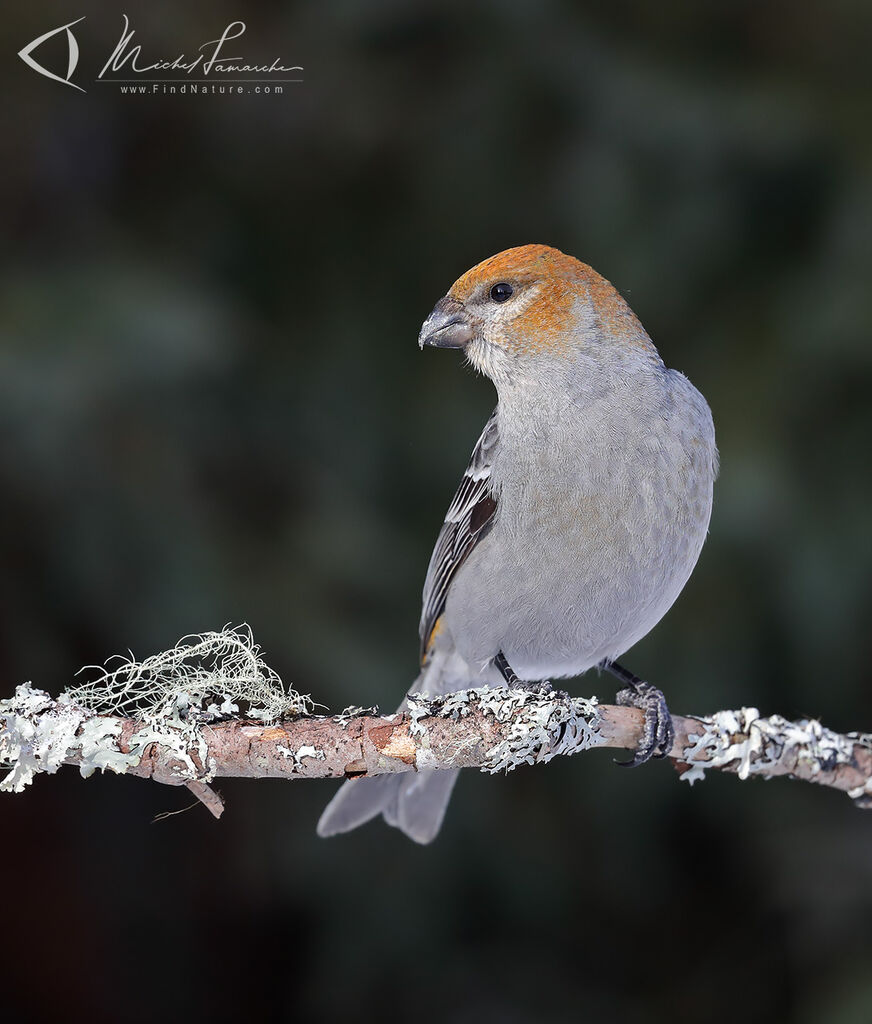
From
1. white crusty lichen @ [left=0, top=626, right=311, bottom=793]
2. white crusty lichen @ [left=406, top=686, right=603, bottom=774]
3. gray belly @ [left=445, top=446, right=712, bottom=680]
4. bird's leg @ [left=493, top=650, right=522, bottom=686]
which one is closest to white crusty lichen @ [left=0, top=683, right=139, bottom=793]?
white crusty lichen @ [left=0, top=626, right=311, bottom=793]

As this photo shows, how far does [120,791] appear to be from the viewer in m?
4.07

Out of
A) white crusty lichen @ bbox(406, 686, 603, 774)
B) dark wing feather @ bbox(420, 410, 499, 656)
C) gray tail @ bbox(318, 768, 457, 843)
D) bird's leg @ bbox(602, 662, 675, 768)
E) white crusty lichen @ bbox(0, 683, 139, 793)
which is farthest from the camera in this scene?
gray tail @ bbox(318, 768, 457, 843)

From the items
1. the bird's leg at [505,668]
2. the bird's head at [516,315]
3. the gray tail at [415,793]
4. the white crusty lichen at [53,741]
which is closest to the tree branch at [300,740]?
the white crusty lichen at [53,741]

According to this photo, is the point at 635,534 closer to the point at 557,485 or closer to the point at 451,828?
the point at 557,485

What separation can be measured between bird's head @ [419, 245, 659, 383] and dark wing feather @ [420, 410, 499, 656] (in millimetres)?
236

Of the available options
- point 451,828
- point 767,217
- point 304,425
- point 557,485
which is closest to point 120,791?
point 451,828

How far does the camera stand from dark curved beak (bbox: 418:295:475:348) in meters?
2.47

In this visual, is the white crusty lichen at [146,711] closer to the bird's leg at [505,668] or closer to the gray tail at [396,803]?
the bird's leg at [505,668]

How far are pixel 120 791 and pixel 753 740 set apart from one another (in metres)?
2.45

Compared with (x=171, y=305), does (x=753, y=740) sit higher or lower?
lower

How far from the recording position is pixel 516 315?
2.49 m

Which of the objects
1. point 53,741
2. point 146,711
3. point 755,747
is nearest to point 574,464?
point 755,747

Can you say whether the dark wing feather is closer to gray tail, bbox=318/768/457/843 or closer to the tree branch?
gray tail, bbox=318/768/457/843

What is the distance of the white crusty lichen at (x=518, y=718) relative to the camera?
2033 millimetres
